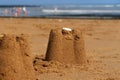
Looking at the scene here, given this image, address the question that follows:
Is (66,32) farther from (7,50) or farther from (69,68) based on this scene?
(7,50)

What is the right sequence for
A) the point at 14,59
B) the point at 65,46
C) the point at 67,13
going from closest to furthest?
the point at 14,59 < the point at 65,46 < the point at 67,13

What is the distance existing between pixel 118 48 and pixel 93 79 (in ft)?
27.6

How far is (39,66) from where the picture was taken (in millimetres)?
14250

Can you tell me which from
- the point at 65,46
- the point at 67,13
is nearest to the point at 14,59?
the point at 65,46

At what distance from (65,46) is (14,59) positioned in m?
3.79

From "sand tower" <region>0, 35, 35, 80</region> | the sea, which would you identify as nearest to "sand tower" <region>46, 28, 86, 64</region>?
"sand tower" <region>0, 35, 35, 80</region>

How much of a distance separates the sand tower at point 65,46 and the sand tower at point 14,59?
10.3ft

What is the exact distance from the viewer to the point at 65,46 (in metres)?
14.2

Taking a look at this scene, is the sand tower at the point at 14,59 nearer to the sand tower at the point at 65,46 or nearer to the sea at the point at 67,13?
the sand tower at the point at 65,46

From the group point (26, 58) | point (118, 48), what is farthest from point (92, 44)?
point (26, 58)

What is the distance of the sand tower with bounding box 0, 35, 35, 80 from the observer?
10516mm

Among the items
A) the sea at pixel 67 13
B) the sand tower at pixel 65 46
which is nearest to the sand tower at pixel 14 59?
the sand tower at pixel 65 46

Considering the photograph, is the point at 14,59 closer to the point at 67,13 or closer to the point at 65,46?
the point at 65,46

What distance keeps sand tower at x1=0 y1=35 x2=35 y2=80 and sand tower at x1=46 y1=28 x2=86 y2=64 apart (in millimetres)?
3148
